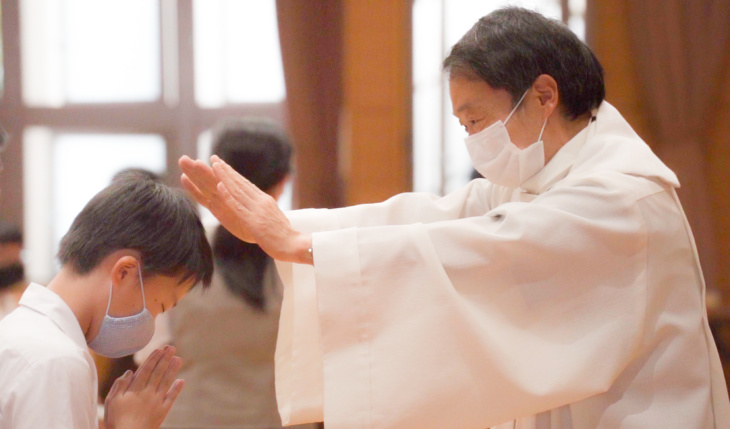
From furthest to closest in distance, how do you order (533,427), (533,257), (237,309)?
(237,309) → (533,427) → (533,257)

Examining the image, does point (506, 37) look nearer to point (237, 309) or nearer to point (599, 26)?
point (237, 309)

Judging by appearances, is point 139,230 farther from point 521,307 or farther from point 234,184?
point 521,307

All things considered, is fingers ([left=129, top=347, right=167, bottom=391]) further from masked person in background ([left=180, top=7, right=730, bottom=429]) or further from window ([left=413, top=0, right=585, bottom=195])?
window ([left=413, top=0, right=585, bottom=195])

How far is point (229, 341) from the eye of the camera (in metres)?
2.28

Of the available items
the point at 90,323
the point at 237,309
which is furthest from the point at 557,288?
the point at 237,309

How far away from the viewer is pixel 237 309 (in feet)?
7.52

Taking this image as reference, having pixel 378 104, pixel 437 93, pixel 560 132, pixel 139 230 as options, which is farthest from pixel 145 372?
pixel 437 93

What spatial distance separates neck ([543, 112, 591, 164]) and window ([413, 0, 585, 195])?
2.87m

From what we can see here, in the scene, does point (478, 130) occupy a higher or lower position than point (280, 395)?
higher

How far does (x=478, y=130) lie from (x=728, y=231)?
3.37 m

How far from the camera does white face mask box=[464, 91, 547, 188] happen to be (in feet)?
5.74

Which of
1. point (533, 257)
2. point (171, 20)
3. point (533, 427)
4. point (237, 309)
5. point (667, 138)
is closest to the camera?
point (533, 257)

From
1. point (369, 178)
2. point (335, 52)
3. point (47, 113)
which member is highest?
point (335, 52)

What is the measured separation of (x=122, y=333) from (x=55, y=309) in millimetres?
158
